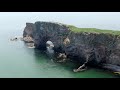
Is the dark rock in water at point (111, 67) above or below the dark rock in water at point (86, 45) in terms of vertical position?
below

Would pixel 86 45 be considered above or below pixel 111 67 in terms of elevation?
above

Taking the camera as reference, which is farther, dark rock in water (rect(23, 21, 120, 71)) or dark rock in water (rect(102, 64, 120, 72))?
dark rock in water (rect(23, 21, 120, 71))

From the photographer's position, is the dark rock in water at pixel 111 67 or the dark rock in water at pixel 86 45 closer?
the dark rock in water at pixel 111 67

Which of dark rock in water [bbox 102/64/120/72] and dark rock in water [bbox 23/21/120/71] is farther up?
dark rock in water [bbox 23/21/120/71]

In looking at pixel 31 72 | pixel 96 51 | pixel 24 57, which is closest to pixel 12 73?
pixel 31 72

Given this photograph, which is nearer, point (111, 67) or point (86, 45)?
point (111, 67)
